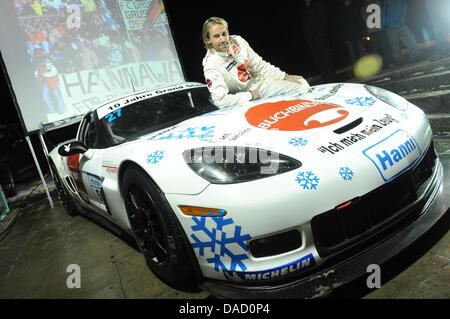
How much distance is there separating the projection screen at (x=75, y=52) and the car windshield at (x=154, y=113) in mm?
2715

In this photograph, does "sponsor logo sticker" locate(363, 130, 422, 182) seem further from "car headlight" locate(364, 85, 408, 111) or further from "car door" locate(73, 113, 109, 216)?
"car door" locate(73, 113, 109, 216)

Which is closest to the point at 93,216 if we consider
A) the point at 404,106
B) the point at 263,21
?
the point at 404,106

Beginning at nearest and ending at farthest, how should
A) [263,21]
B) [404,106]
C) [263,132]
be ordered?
[263,132] → [404,106] → [263,21]

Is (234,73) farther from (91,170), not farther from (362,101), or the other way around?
(91,170)

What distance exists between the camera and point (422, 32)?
7414 millimetres

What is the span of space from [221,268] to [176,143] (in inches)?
26.9

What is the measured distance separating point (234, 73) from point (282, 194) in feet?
5.93

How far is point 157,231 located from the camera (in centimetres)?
187

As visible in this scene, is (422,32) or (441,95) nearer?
(441,95)

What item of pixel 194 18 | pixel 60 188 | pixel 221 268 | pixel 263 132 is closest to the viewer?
pixel 221 268

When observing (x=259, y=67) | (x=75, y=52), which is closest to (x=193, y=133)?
(x=259, y=67)

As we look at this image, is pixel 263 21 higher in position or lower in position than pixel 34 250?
higher

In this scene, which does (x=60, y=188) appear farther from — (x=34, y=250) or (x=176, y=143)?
(x=176, y=143)

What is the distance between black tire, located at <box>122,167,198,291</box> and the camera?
5.43ft
